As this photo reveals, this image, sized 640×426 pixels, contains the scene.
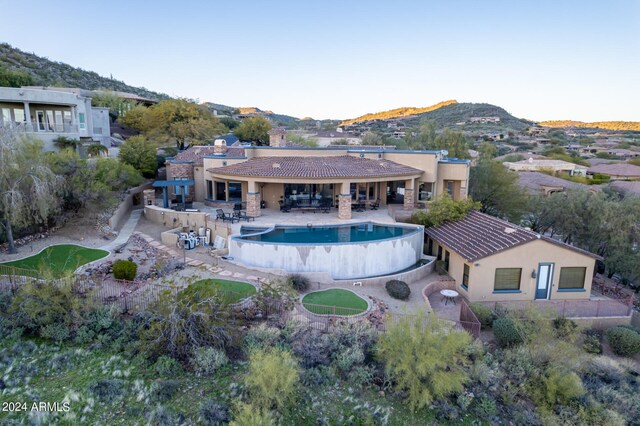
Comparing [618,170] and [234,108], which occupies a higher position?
A: [234,108]

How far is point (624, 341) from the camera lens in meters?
16.5

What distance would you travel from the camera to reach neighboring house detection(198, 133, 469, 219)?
27781mm

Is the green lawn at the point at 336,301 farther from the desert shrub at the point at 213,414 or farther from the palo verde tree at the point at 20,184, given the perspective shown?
the palo verde tree at the point at 20,184

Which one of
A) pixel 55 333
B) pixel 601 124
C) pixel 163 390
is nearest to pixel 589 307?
pixel 163 390

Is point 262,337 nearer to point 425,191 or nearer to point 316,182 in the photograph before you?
point 316,182

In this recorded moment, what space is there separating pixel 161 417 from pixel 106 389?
81.0 inches

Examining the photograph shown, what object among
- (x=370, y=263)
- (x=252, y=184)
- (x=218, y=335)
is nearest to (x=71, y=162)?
(x=252, y=184)

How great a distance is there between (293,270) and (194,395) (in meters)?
9.53

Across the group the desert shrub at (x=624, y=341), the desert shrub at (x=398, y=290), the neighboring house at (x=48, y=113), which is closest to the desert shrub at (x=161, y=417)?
the desert shrub at (x=398, y=290)

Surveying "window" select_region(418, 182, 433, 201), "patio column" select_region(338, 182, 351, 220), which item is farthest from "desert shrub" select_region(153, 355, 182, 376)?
"window" select_region(418, 182, 433, 201)

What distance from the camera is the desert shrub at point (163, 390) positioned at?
1088 centimetres

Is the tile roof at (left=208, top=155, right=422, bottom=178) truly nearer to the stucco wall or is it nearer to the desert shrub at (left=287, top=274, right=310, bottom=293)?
the desert shrub at (left=287, top=274, right=310, bottom=293)

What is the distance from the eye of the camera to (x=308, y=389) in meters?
11.7

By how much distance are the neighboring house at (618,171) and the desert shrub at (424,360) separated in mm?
59954
